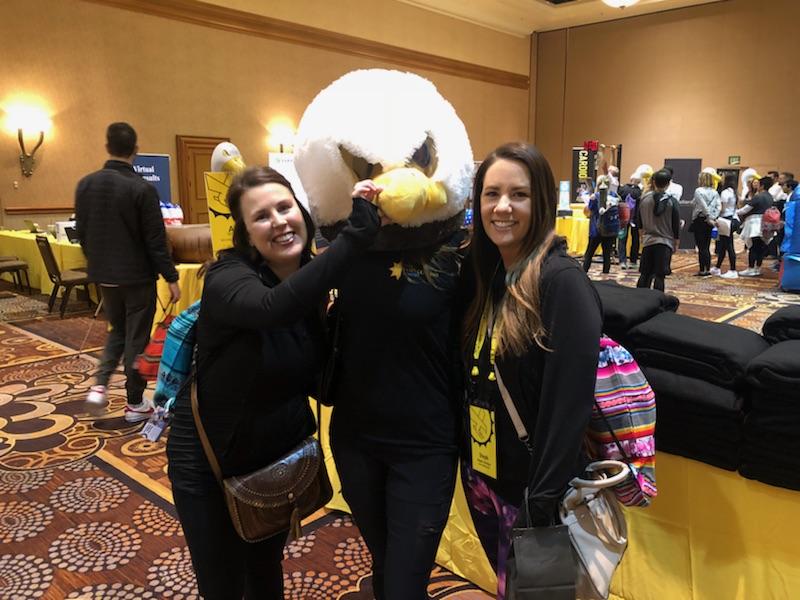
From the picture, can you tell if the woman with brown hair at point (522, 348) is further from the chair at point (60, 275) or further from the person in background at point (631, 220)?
the person in background at point (631, 220)

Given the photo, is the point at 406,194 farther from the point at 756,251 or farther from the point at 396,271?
the point at 756,251

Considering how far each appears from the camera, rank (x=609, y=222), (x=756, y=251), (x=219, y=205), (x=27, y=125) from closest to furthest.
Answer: (x=219, y=205), (x=27, y=125), (x=609, y=222), (x=756, y=251)

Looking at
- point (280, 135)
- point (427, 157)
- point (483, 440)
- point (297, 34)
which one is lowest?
point (483, 440)

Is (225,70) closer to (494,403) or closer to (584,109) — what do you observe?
(584,109)

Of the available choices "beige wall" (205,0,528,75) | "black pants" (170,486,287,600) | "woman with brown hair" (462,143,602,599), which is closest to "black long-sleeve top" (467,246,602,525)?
"woman with brown hair" (462,143,602,599)

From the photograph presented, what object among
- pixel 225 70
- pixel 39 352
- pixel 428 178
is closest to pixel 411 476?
pixel 428 178

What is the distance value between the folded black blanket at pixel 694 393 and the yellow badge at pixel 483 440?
54cm

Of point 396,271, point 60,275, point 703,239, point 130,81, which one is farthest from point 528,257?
point 130,81

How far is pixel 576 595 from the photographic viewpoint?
3.98ft

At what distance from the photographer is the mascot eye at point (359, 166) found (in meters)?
1.46

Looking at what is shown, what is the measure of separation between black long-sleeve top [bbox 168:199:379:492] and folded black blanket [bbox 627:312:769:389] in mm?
858

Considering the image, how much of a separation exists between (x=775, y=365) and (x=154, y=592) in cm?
203

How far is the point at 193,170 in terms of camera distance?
9883 millimetres

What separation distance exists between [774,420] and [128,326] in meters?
3.33
